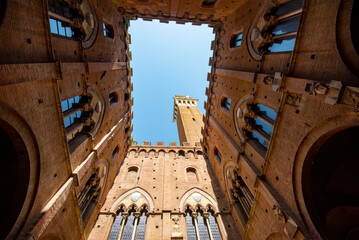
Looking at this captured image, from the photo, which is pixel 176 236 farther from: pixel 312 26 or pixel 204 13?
pixel 204 13

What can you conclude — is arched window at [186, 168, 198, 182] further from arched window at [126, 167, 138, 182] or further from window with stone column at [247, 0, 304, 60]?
window with stone column at [247, 0, 304, 60]

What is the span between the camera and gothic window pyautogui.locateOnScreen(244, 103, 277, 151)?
8825 mm

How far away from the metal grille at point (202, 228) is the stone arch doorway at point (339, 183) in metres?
6.49

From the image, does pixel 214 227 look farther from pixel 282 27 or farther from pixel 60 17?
pixel 60 17

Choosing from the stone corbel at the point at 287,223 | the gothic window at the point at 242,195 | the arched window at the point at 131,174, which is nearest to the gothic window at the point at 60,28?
the arched window at the point at 131,174

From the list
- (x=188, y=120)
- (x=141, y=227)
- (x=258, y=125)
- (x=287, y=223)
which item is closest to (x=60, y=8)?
(x=258, y=125)

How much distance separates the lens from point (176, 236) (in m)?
9.87

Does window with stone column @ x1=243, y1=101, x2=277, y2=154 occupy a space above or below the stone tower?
above

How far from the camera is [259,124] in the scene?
387 inches

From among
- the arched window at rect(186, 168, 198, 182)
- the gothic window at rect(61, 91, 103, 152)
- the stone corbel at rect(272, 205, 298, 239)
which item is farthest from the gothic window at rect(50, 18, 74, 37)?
the arched window at rect(186, 168, 198, 182)

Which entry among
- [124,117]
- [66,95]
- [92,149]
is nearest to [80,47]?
[66,95]

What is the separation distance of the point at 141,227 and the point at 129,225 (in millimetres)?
824

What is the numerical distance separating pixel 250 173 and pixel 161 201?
6.68 m

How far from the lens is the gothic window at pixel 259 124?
8825 mm
